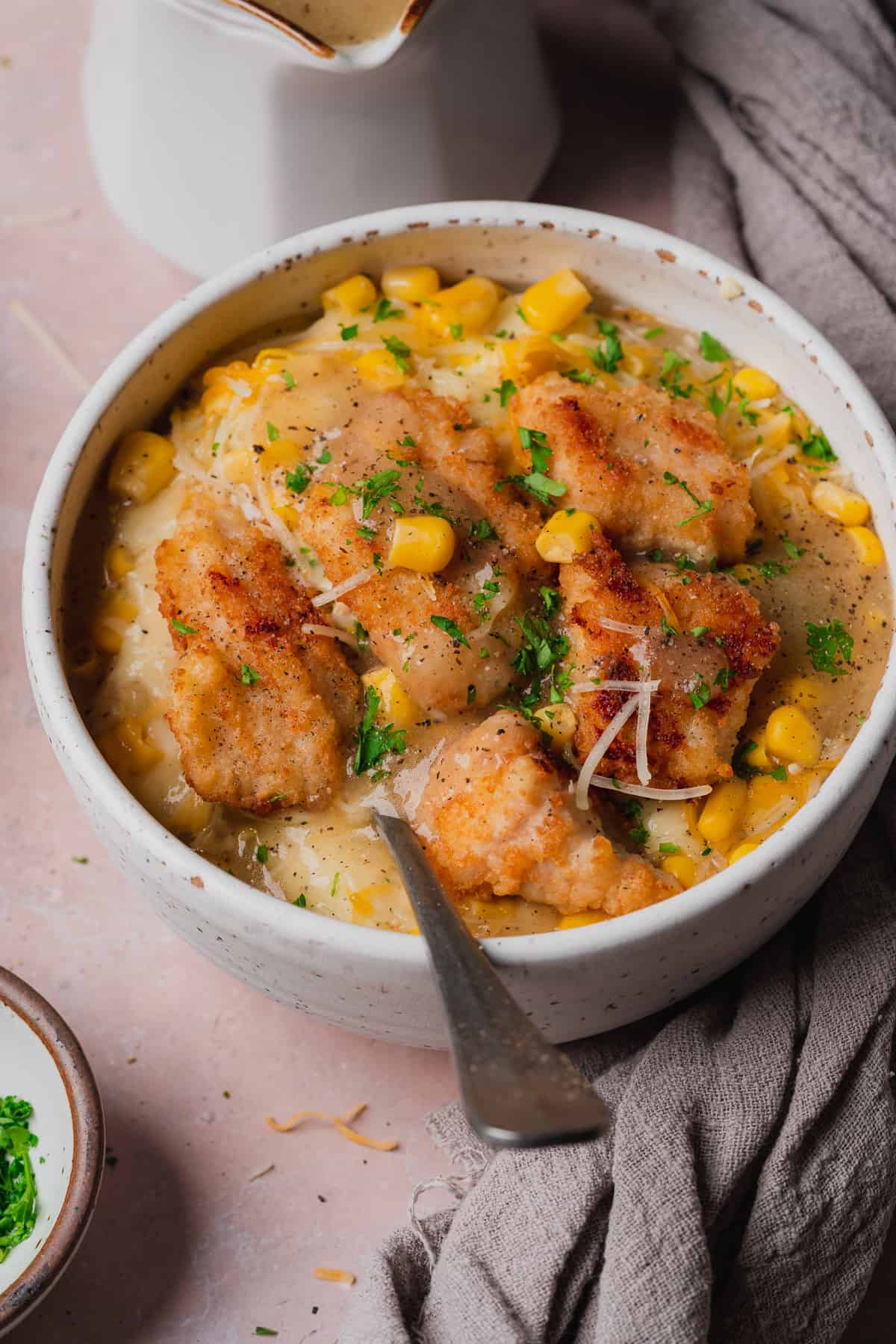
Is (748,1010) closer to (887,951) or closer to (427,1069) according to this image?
(887,951)

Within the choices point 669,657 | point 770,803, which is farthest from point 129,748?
point 770,803

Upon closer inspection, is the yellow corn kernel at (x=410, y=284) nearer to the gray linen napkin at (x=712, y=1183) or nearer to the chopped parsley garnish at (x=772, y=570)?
the chopped parsley garnish at (x=772, y=570)

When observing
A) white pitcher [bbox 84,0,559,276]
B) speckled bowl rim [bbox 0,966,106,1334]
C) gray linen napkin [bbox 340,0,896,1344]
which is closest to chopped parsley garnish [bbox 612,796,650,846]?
gray linen napkin [bbox 340,0,896,1344]

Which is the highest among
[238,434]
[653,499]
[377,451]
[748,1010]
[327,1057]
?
[653,499]

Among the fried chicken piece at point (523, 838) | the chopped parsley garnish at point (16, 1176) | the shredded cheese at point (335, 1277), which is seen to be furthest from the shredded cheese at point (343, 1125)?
the fried chicken piece at point (523, 838)

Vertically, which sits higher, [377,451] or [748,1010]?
[377,451]

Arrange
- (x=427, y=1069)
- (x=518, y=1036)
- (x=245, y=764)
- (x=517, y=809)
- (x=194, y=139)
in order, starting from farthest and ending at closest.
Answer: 1. (x=194, y=139)
2. (x=427, y=1069)
3. (x=245, y=764)
4. (x=517, y=809)
5. (x=518, y=1036)

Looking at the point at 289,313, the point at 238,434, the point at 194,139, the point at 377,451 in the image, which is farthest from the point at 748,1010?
the point at 194,139

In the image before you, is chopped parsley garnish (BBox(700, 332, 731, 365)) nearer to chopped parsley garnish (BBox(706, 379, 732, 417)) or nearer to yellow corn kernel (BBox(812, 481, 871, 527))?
chopped parsley garnish (BBox(706, 379, 732, 417))
